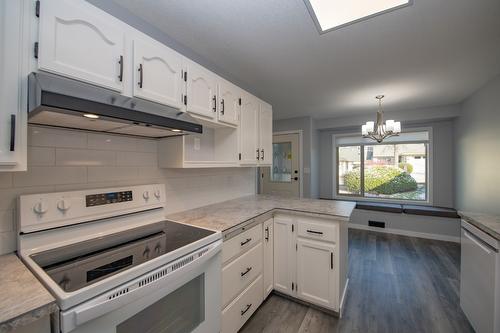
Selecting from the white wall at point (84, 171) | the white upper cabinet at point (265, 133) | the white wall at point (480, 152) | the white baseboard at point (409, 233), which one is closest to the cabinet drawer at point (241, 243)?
the white wall at point (84, 171)

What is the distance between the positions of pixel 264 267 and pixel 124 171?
1.44 metres

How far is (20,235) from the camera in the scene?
99 cm

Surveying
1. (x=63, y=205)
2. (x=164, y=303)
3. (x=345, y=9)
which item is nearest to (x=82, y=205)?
(x=63, y=205)

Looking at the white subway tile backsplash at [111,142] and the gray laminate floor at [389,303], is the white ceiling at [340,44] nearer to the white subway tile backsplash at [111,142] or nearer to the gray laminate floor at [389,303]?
the white subway tile backsplash at [111,142]

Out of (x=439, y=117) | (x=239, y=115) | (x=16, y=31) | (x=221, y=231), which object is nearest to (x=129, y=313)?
(x=221, y=231)

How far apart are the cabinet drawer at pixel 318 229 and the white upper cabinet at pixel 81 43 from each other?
5.57ft

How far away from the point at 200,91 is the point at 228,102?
351 millimetres

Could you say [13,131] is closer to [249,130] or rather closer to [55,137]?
[55,137]

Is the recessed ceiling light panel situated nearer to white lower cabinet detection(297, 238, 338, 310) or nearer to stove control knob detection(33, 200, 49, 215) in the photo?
white lower cabinet detection(297, 238, 338, 310)

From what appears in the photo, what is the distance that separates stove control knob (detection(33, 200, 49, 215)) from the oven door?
0.61 metres

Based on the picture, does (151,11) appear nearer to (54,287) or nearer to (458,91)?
(54,287)

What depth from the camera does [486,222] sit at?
153 cm

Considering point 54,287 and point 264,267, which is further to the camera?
point 264,267

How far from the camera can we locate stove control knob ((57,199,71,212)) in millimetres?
1101
